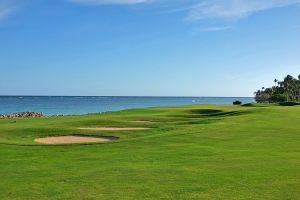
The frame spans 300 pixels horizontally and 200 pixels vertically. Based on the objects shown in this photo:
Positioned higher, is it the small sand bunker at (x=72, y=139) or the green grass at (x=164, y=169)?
the green grass at (x=164, y=169)

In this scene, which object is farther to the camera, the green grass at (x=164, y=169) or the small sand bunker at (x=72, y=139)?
the small sand bunker at (x=72, y=139)

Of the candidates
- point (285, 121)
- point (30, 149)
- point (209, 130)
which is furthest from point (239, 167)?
point (285, 121)

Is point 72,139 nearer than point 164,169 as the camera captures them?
No

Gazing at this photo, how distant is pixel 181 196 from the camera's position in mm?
9930

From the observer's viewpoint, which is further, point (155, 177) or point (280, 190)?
point (155, 177)

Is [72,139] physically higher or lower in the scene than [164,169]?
lower

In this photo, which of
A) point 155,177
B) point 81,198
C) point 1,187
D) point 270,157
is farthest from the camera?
point 270,157

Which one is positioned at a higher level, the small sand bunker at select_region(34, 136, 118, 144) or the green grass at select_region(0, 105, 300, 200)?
the green grass at select_region(0, 105, 300, 200)

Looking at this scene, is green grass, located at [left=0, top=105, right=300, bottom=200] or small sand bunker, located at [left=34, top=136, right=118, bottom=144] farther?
small sand bunker, located at [left=34, top=136, right=118, bottom=144]

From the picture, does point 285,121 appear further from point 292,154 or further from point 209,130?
point 292,154

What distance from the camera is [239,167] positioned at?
13383 millimetres

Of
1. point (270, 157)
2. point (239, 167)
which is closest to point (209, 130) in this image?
point (270, 157)

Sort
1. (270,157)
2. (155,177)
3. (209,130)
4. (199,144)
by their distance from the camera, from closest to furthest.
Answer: (155,177), (270,157), (199,144), (209,130)

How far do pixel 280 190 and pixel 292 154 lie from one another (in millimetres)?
6141
